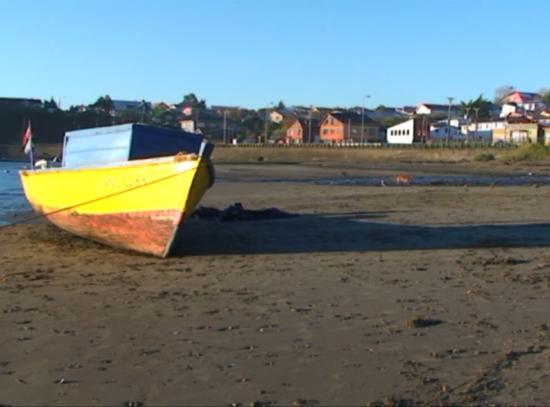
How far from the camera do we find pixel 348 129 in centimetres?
13012

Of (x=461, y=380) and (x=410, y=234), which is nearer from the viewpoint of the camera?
(x=461, y=380)

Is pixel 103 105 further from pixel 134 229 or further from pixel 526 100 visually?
pixel 134 229

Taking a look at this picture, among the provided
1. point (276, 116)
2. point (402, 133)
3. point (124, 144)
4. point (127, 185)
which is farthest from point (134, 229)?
point (276, 116)

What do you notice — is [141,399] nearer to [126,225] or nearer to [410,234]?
[126,225]

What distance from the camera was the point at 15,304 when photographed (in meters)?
8.38

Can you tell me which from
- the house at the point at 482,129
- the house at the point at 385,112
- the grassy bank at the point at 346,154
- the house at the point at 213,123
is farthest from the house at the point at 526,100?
the grassy bank at the point at 346,154

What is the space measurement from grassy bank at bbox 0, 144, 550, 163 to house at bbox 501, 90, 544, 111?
99308mm

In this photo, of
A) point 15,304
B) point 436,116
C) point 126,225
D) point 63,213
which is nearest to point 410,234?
point 126,225

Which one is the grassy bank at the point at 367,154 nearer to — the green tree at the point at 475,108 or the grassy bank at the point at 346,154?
the grassy bank at the point at 346,154

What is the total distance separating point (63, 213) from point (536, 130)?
103543 millimetres

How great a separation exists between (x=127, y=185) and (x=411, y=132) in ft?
368

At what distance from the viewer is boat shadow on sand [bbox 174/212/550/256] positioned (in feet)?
41.8

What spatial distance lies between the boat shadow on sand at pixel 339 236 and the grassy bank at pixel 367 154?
59.3 metres

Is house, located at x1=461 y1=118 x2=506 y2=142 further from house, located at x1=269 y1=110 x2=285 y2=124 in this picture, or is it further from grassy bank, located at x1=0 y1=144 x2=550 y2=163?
house, located at x1=269 y1=110 x2=285 y2=124
